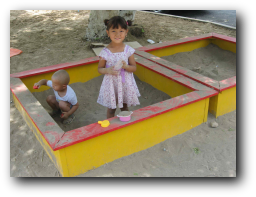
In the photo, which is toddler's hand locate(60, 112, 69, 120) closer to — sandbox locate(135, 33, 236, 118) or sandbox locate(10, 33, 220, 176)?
sandbox locate(10, 33, 220, 176)

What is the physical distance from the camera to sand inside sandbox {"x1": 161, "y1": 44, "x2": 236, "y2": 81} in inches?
181

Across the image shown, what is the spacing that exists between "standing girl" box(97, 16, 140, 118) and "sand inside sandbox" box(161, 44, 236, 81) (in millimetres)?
2009

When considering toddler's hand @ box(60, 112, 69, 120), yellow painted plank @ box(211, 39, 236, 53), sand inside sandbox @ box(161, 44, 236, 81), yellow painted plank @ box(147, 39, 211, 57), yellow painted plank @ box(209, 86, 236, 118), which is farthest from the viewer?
yellow painted plank @ box(211, 39, 236, 53)

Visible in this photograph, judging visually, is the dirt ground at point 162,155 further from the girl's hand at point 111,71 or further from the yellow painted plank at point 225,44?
the yellow painted plank at point 225,44

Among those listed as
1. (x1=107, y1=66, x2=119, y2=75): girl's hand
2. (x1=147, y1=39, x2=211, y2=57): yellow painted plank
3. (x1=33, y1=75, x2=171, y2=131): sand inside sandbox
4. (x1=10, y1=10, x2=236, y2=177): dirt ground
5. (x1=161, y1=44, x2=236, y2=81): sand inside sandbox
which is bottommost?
(x1=10, y1=10, x2=236, y2=177): dirt ground

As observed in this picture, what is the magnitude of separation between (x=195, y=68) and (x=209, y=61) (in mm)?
639

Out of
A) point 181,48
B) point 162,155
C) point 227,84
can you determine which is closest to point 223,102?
point 227,84

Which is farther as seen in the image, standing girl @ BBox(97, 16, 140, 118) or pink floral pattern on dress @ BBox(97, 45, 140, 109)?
pink floral pattern on dress @ BBox(97, 45, 140, 109)

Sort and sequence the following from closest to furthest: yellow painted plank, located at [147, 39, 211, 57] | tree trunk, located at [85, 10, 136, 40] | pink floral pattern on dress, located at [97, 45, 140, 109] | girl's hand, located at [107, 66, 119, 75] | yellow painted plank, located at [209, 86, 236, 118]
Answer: girl's hand, located at [107, 66, 119, 75]
pink floral pattern on dress, located at [97, 45, 140, 109]
yellow painted plank, located at [209, 86, 236, 118]
yellow painted plank, located at [147, 39, 211, 57]
tree trunk, located at [85, 10, 136, 40]

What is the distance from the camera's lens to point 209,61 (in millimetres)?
5066

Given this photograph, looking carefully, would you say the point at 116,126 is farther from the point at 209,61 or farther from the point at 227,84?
the point at 209,61

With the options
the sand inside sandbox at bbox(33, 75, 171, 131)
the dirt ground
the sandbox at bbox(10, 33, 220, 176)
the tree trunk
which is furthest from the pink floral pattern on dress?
the tree trunk

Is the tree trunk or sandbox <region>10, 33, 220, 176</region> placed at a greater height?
the tree trunk

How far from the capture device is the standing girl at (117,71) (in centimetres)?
276
